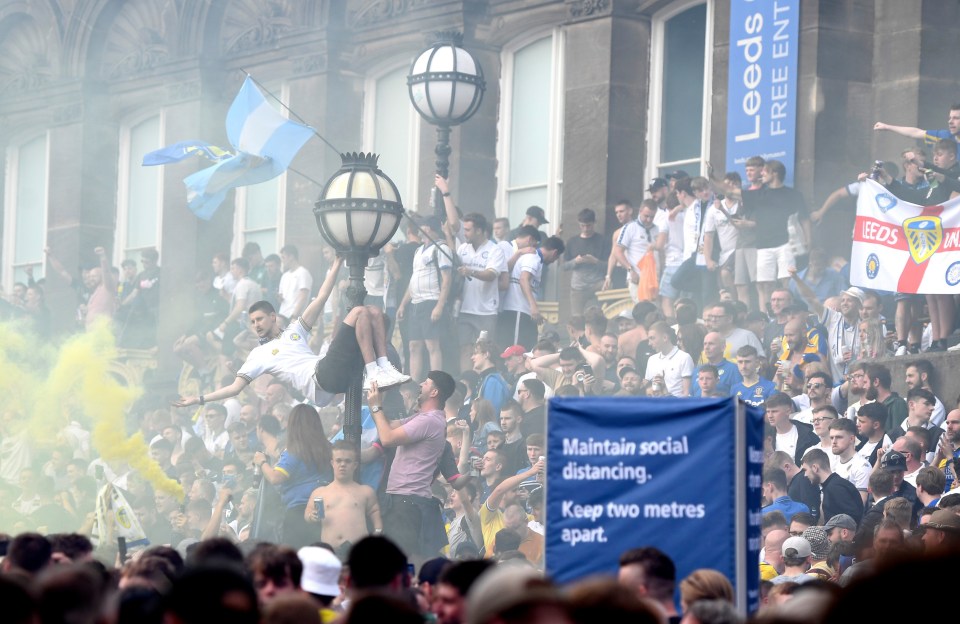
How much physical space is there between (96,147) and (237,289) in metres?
7.56

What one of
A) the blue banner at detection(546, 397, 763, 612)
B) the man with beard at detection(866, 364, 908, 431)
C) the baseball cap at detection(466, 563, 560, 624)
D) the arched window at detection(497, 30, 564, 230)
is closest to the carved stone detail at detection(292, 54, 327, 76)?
the arched window at detection(497, 30, 564, 230)

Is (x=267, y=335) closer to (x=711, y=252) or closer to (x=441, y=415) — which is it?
(x=441, y=415)

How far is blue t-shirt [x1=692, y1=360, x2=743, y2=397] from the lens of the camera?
43.8 ft

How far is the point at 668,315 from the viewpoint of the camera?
51.7 feet

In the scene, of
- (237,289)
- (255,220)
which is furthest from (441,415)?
(255,220)

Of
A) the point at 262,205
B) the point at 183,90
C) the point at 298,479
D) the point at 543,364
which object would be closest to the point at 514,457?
the point at 543,364

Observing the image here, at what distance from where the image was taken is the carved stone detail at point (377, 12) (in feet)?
73.3

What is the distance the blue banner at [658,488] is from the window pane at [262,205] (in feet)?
59.6

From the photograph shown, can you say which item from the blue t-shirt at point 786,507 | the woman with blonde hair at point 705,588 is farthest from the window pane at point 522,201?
the woman with blonde hair at point 705,588

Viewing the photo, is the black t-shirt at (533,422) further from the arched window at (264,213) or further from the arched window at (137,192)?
the arched window at (137,192)

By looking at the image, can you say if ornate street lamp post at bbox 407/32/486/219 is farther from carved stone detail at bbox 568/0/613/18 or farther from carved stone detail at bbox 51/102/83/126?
carved stone detail at bbox 51/102/83/126

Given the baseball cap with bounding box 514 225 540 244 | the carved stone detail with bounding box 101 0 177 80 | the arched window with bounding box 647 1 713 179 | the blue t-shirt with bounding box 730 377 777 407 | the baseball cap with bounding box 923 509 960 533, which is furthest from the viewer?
the carved stone detail with bounding box 101 0 177 80

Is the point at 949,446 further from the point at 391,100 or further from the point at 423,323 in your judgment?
the point at 391,100

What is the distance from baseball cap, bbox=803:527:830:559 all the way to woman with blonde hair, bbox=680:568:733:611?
397 cm
